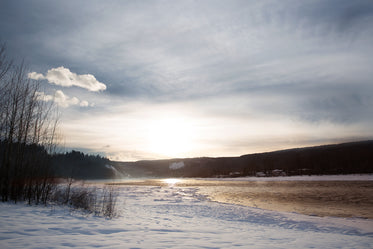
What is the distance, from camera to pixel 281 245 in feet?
21.9

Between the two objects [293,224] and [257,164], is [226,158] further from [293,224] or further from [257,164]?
[293,224]

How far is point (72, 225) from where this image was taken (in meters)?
7.43

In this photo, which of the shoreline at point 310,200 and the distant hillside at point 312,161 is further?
the distant hillside at point 312,161

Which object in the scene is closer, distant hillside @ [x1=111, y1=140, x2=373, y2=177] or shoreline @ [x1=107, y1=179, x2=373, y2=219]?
shoreline @ [x1=107, y1=179, x2=373, y2=219]

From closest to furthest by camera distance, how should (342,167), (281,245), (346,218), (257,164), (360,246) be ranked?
(281,245), (360,246), (346,218), (342,167), (257,164)

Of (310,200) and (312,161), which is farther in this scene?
(312,161)

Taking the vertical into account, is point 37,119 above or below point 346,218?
above

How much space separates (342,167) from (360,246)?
124m

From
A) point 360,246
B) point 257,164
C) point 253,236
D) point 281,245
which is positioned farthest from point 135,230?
point 257,164

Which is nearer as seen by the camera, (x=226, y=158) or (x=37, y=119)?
(x=37, y=119)

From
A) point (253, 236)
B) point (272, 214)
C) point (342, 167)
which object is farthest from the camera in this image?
point (342, 167)

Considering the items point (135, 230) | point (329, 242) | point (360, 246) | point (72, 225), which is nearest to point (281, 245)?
point (329, 242)

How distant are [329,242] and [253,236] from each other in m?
2.41

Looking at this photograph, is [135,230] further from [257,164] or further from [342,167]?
[257,164]
